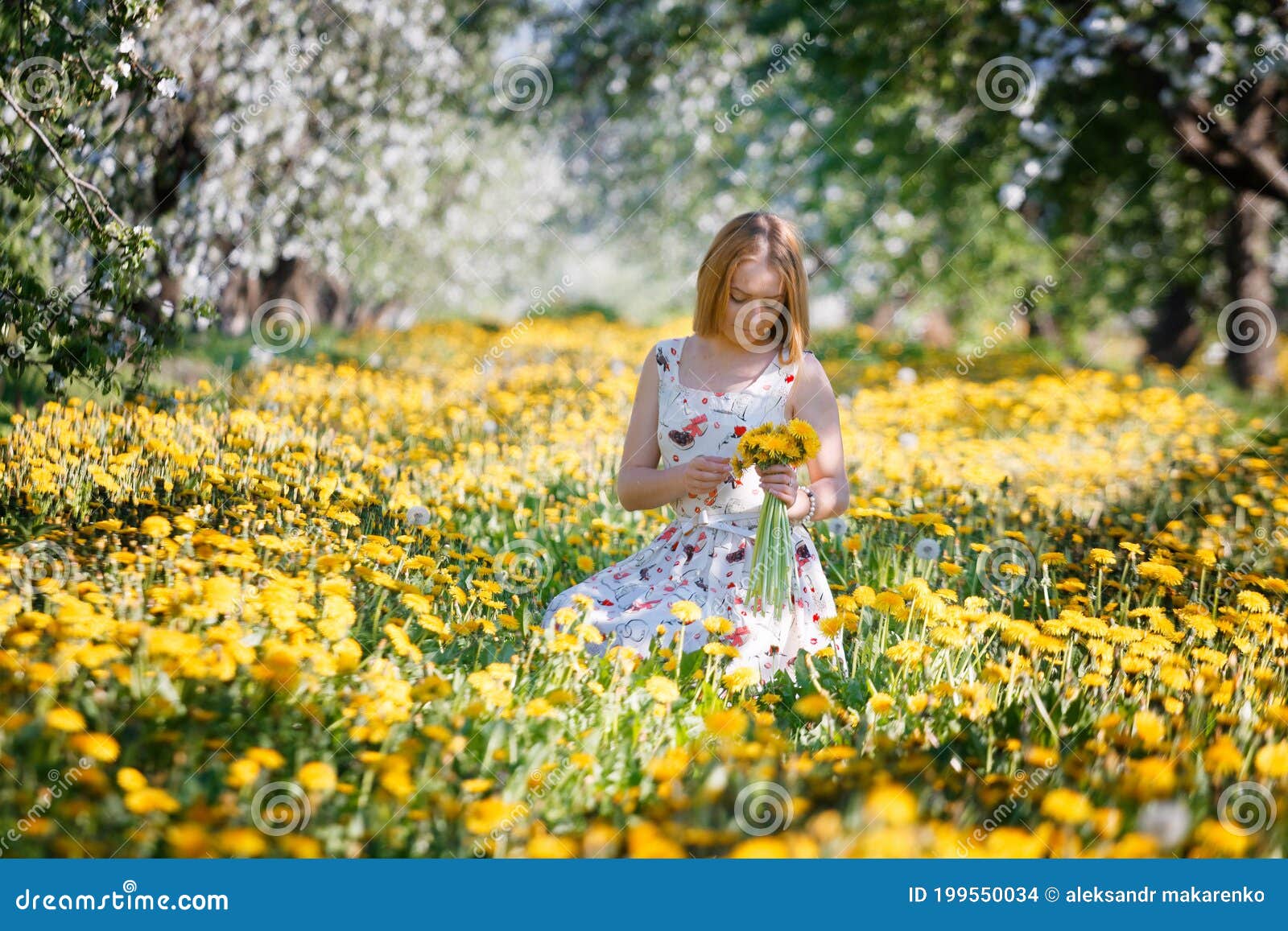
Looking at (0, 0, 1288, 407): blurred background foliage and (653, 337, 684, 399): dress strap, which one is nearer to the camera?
(653, 337, 684, 399): dress strap

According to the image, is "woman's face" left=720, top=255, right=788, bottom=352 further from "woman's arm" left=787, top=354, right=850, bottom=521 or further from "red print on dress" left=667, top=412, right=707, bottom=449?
"red print on dress" left=667, top=412, right=707, bottom=449

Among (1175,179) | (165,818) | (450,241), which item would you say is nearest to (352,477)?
(165,818)

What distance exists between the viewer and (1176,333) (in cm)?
1265

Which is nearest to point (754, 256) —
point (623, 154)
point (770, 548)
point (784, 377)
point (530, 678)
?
point (784, 377)

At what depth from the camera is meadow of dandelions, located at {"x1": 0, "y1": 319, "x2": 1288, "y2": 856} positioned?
159 cm

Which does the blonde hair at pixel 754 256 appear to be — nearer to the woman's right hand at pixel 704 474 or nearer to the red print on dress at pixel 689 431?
the red print on dress at pixel 689 431

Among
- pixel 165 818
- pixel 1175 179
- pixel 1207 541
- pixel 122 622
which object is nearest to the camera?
pixel 165 818

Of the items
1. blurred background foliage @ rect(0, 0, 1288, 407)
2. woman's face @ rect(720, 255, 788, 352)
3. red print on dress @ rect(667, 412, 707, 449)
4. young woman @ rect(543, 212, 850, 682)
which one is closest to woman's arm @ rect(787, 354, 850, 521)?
young woman @ rect(543, 212, 850, 682)

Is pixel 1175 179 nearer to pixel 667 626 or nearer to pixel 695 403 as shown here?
pixel 695 403

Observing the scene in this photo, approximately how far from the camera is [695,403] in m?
3.10

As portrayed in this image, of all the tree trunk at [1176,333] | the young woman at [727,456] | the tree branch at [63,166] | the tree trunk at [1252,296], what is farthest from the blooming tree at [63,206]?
the tree trunk at [1176,333]

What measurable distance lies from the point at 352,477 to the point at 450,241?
7857mm

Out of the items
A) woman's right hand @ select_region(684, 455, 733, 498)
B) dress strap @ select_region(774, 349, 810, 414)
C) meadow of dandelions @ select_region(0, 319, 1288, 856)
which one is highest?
dress strap @ select_region(774, 349, 810, 414)

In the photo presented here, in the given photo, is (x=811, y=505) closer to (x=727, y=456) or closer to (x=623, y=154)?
(x=727, y=456)
